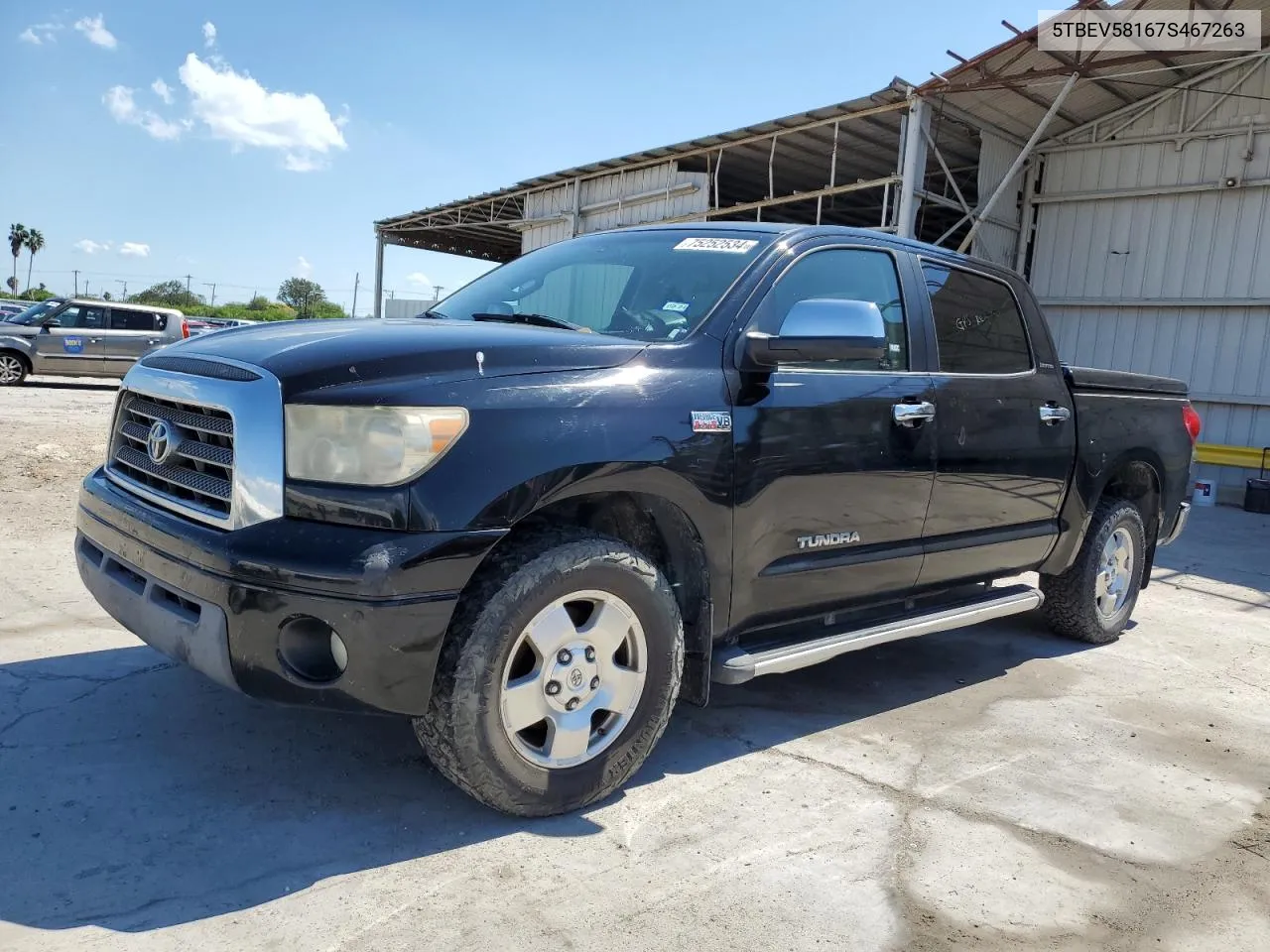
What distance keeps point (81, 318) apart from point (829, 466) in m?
18.1

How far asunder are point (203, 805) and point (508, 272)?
7.69 ft

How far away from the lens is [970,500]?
13.4 ft

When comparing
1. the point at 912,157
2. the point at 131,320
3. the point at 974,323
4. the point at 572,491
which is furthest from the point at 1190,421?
the point at 131,320

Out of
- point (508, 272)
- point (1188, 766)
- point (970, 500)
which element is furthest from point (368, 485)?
point (1188, 766)

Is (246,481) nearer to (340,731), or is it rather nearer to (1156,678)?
(340,731)

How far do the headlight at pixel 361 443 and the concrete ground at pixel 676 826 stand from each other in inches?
40.2

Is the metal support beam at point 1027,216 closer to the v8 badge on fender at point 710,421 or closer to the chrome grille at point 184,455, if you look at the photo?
the v8 badge on fender at point 710,421

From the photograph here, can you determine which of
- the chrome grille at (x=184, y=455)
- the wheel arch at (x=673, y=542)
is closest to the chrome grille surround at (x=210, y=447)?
the chrome grille at (x=184, y=455)

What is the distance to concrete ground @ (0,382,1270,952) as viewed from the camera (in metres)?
2.38

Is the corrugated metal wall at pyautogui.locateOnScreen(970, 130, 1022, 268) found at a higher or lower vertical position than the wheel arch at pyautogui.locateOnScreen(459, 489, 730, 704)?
higher

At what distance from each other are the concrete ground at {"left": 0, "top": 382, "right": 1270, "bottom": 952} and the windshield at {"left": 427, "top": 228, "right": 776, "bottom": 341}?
1.53 meters

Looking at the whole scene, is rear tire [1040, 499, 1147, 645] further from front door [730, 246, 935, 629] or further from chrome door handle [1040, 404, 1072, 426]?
front door [730, 246, 935, 629]

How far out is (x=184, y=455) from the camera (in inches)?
111

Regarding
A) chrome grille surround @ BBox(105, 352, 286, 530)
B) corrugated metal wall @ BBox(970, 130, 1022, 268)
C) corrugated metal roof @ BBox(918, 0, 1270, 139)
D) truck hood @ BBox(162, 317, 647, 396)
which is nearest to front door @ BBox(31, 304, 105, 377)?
corrugated metal roof @ BBox(918, 0, 1270, 139)
